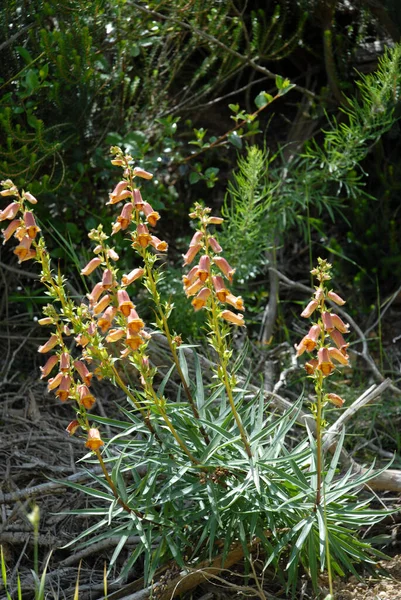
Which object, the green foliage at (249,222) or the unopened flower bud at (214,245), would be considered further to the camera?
the green foliage at (249,222)

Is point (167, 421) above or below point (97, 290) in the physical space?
below

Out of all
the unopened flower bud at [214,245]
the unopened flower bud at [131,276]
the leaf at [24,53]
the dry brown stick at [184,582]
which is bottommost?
the dry brown stick at [184,582]

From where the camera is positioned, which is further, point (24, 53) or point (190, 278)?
point (24, 53)

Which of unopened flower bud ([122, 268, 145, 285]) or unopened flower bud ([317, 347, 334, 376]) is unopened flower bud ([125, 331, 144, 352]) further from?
unopened flower bud ([317, 347, 334, 376])

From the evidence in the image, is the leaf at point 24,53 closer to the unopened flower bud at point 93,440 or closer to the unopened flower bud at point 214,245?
the unopened flower bud at point 214,245

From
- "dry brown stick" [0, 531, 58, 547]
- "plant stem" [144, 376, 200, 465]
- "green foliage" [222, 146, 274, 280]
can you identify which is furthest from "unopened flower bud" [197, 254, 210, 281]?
"green foliage" [222, 146, 274, 280]

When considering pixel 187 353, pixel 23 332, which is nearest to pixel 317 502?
pixel 187 353

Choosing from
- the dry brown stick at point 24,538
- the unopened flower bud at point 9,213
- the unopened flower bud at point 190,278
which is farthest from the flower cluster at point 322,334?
the dry brown stick at point 24,538

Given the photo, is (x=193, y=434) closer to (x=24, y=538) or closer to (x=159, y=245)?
(x=159, y=245)

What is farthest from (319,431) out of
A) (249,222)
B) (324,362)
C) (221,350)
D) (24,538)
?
(249,222)

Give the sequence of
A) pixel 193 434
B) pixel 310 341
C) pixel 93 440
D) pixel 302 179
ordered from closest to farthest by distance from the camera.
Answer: pixel 310 341 → pixel 93 440 → pixel 193 434 → pixel 302 179

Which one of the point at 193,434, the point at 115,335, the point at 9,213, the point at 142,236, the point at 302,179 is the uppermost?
the point at 9,213

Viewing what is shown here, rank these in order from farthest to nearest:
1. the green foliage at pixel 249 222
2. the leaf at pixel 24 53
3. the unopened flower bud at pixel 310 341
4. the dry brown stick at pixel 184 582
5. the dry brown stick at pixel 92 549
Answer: the green foliage at pixel 249 222 → the leaf at pixel 24 53 → the dry brown stick at pixel 92 549 → the dry brown stick at pixel 184 582 → the unopened flower bud at pixel 310 341

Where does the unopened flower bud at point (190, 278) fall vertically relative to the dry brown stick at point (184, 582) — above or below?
above
